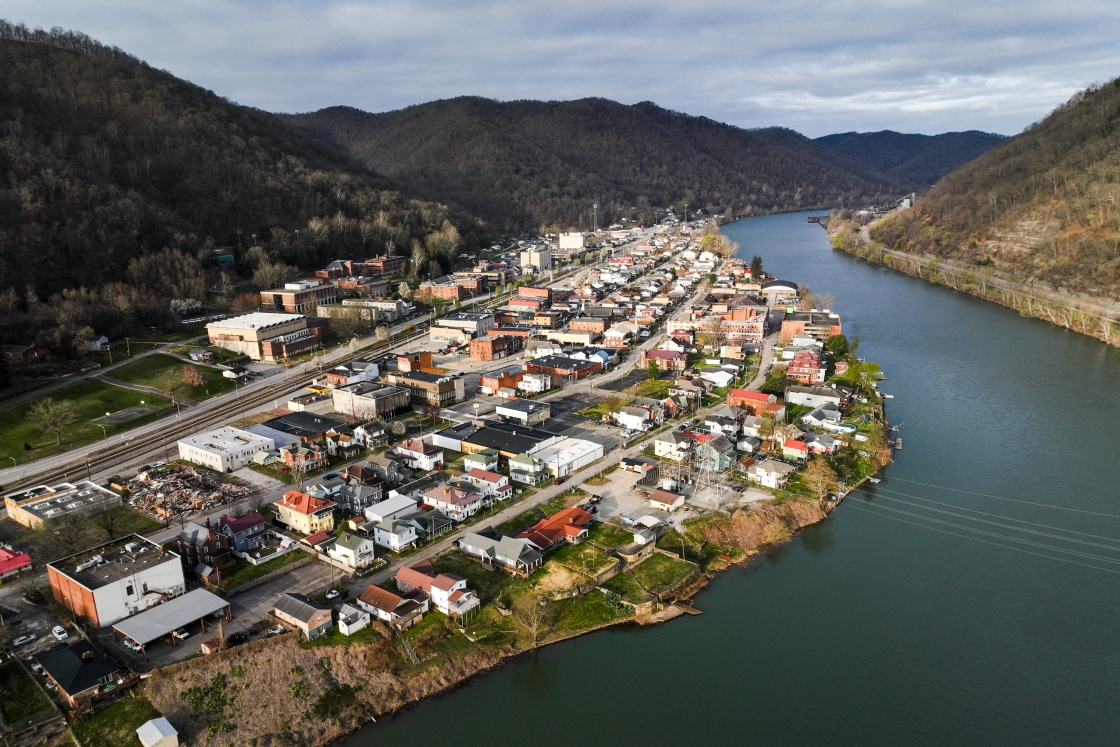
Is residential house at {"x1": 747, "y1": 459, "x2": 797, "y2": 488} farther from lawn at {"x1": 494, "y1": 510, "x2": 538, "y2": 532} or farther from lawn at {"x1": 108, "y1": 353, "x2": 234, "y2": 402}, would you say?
lawn at {"x1": 108, "y1": 353, "x2": 234, "y2": 402}

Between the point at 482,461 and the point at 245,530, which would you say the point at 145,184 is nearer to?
the point at 482,461

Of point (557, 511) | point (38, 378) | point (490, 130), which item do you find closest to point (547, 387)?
point (557, 511)

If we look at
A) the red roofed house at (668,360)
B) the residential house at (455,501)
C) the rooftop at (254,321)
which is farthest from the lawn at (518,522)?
the rooftop at (254,321)

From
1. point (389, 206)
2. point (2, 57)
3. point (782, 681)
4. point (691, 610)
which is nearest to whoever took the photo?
point (782, 681)

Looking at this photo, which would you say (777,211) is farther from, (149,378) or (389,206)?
(149,378)

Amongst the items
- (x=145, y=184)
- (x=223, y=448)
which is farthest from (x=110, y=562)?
(x=145, y=184)

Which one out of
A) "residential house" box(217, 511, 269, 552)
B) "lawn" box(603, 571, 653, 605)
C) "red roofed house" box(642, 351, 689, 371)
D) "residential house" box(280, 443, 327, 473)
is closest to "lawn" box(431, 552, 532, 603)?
"lawn" box(603, 571, 653, 605)

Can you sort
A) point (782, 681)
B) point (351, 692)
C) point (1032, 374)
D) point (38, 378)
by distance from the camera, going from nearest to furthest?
point (351, 692)
point (782, 681)
point (38, 378)
point (1032, 374)
